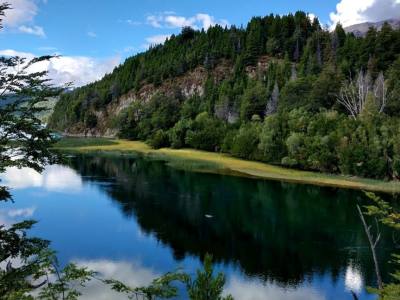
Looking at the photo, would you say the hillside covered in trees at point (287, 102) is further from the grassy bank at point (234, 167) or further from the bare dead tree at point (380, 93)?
the grassy bank at point (234, 167)

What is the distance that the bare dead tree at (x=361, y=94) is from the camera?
10956cm

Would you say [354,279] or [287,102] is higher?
[287,102]

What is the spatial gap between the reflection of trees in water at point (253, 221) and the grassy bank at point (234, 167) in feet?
23.3

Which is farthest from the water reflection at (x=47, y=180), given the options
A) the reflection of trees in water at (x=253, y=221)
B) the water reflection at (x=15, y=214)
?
the water reflection at (x=15, y=214)

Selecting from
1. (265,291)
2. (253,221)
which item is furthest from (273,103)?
(265,291)

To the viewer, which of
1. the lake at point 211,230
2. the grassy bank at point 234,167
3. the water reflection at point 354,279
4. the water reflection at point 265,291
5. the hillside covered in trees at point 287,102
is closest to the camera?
the water reflection at point 265,291

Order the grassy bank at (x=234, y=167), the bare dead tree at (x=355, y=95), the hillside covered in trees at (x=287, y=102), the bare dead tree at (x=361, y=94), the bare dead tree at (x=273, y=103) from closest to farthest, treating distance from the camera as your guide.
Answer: the grassy bank at (x=234, y=167), the hillside covered in trees at (x=287, y=102), the bare dead tree at (x=361, y=94), the bare dead tree at (x=355, y=95), the bare dead tree at (x=273, y=103)

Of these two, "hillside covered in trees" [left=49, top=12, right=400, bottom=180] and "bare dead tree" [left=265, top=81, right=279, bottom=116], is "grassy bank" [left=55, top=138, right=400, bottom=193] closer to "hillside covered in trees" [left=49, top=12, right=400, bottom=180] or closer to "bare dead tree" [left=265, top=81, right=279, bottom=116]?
"hillside covered in trees" [left=49, top=12, right=400, bottom=180]

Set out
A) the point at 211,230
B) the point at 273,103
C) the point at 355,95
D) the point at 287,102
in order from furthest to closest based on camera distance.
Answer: the point at 273,103 < the point at 287,102 < the point at 355,95 < the point at 211,230

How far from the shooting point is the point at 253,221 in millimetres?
55656

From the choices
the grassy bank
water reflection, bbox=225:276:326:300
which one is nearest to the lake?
water reflection, bbox=225:276:326:300

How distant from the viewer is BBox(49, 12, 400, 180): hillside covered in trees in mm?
95000

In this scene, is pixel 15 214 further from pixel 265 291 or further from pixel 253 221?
pixel 265 291

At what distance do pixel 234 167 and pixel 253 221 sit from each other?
46672mm
